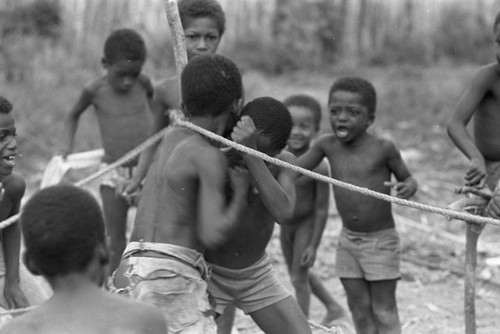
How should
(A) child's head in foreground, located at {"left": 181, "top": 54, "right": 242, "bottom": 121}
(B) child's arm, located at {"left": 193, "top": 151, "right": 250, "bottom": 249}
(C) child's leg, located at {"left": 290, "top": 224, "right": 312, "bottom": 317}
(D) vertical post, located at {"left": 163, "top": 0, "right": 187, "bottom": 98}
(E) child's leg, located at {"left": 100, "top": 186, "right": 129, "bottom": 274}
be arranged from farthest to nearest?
(E) child's leg, located at {"left": 100, "top": 186, "right": 129, "bottom": 274}, (C) child's leg, located at {"left": 290, "top": 224, "right": 312, "bottom": 317}, (D) vertical post, located at {"left": 163, "top": 0, "right": 187, "bottom": 98}, (A) child's head in foreground, located at {"left": 181, "top": 54, "right": 242, "bottom": 121}, (B) child's arm, located at {"left": 193, "top": 151, "right": 250, "bottom": 249}

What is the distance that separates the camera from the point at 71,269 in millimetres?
2633

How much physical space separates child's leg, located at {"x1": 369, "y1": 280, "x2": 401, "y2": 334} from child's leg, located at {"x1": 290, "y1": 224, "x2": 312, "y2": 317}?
688 mm

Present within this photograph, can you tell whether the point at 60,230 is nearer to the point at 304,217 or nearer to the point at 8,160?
the point at 8,160

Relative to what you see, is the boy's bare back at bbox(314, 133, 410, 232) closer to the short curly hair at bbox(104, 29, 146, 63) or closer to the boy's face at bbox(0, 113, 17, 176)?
the boy's face at bbox(0, 113, 17, 176)

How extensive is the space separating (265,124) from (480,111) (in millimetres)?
1381

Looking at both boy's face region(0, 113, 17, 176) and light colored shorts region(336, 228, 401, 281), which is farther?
light colored shorts region(336, 228, 401, 281)

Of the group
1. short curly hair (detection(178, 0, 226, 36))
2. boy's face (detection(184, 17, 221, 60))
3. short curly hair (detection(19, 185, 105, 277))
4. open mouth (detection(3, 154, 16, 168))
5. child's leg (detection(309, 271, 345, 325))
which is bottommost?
child's leg (detection(309, 271, 345, 325))

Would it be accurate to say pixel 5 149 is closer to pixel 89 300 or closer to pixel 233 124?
pixel 233 124

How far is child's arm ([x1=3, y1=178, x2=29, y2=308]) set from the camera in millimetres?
4234

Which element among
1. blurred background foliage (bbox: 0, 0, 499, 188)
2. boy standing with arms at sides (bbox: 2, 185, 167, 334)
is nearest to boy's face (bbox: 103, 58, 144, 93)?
blurred background foliage (bbox: 0, 0, 499, 188)

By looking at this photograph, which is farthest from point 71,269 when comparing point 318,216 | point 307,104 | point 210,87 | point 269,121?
point 307,104

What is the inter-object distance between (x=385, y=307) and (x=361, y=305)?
13 centimetres

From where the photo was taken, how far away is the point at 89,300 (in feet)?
8.63

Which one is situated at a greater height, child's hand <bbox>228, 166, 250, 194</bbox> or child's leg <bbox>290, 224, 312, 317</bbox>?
child's hand <bbox>228, 166, 250, 194</bbox>
